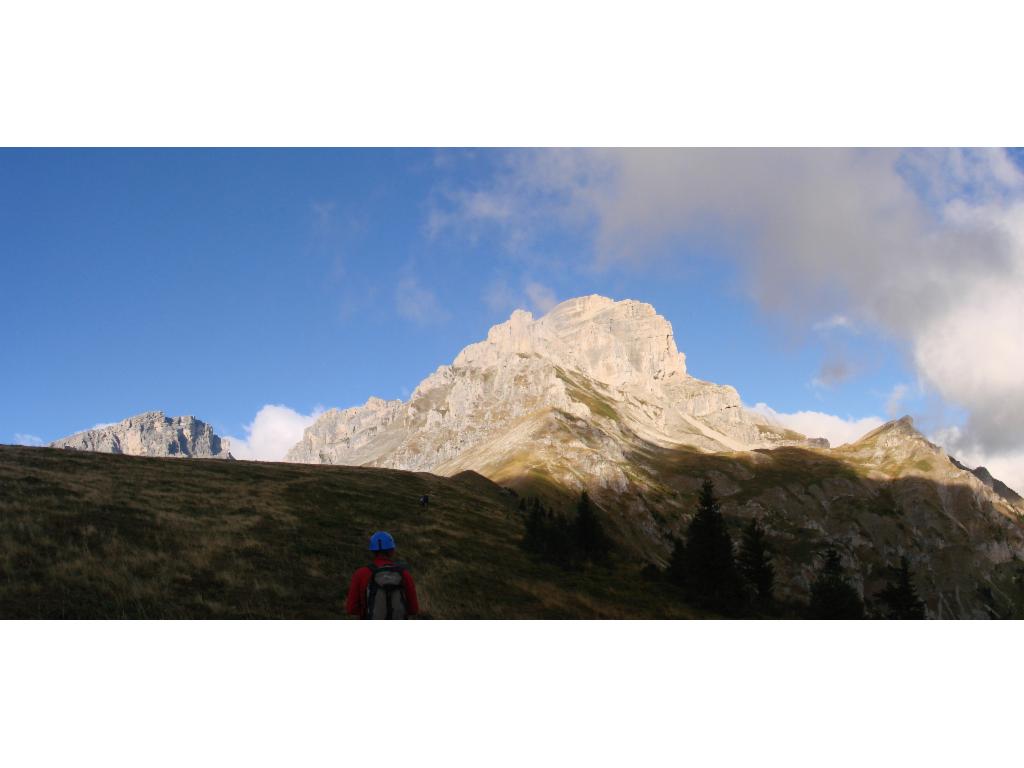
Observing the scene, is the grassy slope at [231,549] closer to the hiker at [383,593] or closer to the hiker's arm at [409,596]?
the hiker at [383,593]

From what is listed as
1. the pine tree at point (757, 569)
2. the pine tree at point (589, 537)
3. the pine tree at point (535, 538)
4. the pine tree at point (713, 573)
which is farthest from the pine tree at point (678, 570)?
the pine tree at point (535, 538)

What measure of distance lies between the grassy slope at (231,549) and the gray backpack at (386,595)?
9.11m

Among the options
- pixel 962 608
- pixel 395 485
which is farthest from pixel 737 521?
pixel 395 485

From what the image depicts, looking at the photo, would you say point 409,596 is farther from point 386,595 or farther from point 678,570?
point 678,570

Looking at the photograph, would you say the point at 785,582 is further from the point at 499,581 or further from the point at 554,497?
the point at 499,581

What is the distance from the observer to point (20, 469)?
32.2 m

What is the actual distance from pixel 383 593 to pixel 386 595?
67 mm

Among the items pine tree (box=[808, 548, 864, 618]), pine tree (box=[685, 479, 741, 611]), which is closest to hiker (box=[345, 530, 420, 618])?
pine tree (box=[685, 479, 741, 611])

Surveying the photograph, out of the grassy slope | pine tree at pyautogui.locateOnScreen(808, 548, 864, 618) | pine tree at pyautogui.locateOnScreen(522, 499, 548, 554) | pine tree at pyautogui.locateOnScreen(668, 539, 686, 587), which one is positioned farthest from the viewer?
pine tree at pyautogui.locateOnScreen(808, 548, 864, 618)

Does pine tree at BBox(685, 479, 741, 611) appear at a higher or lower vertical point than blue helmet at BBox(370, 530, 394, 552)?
lower

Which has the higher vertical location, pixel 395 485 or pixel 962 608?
pixel 395 485

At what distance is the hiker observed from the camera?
1055 cm

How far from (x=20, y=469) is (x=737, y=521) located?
174536 mm

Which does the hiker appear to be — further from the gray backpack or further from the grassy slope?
the grassy slope
